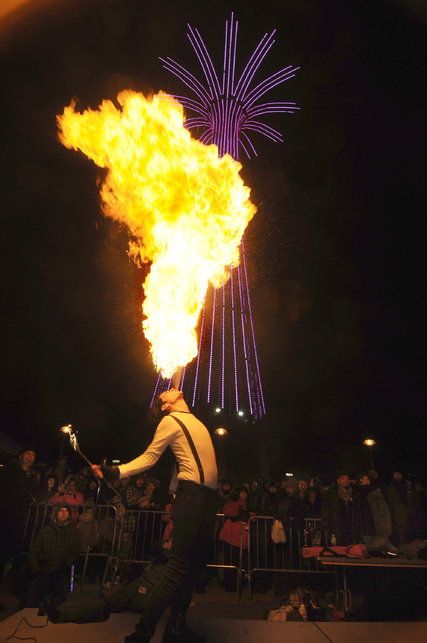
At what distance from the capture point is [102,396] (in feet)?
110

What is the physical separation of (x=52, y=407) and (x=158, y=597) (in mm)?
27842

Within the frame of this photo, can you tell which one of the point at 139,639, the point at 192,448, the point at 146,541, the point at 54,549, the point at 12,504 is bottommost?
the point at 139,639

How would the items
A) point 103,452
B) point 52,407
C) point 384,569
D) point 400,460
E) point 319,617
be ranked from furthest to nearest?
point 103,452, point 52,407, point 400,460, point 384,569, point 319,617

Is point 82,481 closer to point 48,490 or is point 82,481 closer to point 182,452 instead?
point 48,490

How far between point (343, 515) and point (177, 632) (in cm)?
540

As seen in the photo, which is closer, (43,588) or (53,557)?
(43,588)

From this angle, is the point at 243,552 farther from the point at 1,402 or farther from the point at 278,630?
the point at 1,402

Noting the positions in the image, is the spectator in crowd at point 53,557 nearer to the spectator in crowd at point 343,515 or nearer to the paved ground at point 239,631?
the paved ground at point 239,631

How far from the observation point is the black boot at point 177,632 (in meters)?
3.63

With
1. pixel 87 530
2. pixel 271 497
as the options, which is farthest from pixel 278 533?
pixel 87 530

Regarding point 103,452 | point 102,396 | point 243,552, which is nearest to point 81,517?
point 243,552

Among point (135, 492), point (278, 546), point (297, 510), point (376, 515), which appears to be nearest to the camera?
point (376, 515)

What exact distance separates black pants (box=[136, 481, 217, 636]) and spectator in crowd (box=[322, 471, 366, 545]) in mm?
5164

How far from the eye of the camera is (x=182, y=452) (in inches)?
160
